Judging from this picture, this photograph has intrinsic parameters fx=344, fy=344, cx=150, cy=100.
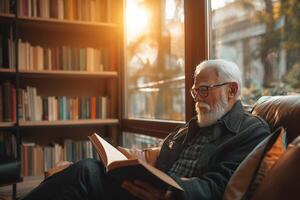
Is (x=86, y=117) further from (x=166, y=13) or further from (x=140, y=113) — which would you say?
(x=166, y=13)

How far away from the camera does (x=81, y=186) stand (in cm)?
139

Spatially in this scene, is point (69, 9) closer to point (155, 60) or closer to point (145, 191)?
point (155, 60)

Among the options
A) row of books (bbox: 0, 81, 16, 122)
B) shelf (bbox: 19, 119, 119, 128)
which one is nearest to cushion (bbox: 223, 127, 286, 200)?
shelf (bbox: 19, 119, 119, 128)

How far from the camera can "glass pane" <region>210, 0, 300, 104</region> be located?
6.44ft

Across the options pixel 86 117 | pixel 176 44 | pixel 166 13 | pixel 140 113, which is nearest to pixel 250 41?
pixel 176 44

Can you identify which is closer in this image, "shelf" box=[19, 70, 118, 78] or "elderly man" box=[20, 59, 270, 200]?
"elderly man" box=[20, 59, 270, 200]

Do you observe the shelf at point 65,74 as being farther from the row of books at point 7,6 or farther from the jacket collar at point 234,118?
the jacket collar at point 234,118

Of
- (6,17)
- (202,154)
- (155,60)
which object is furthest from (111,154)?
(6,17)

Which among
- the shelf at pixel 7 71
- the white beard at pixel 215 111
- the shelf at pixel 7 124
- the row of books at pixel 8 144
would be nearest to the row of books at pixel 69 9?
the shelf at pixel 7 71

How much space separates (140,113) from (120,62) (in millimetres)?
525

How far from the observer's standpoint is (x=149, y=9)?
303 cm

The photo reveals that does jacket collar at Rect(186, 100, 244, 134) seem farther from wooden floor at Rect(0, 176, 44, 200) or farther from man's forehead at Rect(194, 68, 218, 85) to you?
wooden floor at Rect(0, 176, 44, 200)

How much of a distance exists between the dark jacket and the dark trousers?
0.29m

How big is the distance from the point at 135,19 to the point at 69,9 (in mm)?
598
